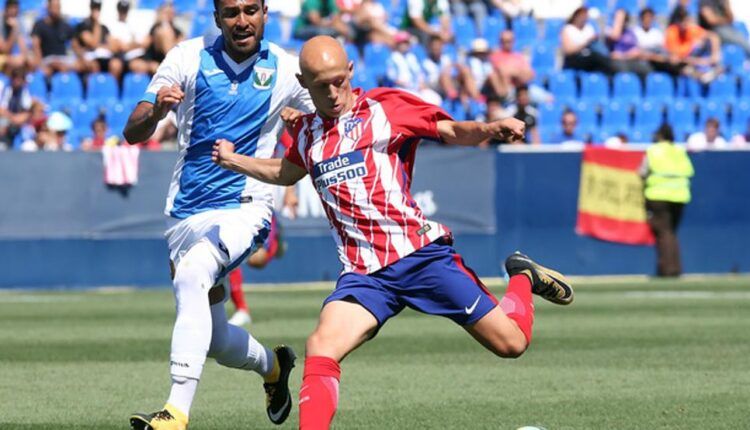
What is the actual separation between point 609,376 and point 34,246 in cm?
1121

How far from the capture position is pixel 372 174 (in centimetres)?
681

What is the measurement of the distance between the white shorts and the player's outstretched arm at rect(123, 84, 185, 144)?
545 millimetres

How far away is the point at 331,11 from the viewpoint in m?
24.0

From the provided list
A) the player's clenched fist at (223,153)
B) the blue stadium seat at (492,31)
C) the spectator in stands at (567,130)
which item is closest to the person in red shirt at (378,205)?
the player's clenched fist at (223,153)

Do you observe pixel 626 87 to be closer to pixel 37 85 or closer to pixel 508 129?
pixel 37 85

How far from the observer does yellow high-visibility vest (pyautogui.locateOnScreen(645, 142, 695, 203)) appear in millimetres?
21344

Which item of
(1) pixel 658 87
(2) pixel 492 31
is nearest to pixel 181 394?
(2) pixel 492 31

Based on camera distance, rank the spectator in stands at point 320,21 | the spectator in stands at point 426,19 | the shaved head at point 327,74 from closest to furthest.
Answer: the shaved head at point 327,74, the spectator in stands at point 320,21, the spectator in stands at point 426,19

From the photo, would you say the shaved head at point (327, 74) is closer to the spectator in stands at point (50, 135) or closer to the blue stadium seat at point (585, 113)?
the spectator in stands at point (50, 135)

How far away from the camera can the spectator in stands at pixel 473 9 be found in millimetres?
25969

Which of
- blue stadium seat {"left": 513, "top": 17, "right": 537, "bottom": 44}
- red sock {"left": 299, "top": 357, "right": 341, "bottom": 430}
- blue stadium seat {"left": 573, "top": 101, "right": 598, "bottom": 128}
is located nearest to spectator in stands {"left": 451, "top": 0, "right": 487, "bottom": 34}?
blue stadium seat {"left": 513, "top": 17, "right": 537, "bottom": 44}

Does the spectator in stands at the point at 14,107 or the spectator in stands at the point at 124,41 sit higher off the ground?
A: the spectator in stands at the point at 124,41

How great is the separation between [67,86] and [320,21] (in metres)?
4.02

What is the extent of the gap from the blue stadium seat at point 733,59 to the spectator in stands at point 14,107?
11924 millimetres
